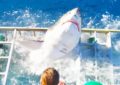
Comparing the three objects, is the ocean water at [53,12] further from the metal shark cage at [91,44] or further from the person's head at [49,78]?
the person's head at [49,78]

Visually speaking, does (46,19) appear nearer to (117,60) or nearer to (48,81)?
(117,60)

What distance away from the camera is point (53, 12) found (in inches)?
304

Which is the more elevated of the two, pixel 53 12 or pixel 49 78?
pixel 53 12

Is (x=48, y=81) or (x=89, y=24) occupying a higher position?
(x=89, y=24)

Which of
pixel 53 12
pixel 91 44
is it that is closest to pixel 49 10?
pixel 53 12

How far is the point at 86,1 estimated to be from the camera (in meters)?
7.98

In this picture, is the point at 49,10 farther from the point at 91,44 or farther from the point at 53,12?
the point at 91,44

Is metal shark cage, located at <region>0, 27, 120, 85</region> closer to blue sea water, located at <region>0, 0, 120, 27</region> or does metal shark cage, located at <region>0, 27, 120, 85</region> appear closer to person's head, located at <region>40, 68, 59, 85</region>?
blue sea water, located at <region>0, 0, 120, 27</region>

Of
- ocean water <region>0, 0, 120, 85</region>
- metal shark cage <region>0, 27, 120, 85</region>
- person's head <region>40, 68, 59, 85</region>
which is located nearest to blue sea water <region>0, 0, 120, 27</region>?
ocean water <region>0, 0, 120, 85</region>

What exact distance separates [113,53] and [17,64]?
5.23 feet

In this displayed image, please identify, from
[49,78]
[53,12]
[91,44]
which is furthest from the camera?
[53,12]

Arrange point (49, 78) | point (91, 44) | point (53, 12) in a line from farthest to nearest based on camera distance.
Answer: point (53, 12) < point (91, 44) < point (49, 78)

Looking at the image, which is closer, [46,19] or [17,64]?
[17,64]

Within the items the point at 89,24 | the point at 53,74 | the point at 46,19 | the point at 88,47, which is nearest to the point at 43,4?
the point at 46,19
